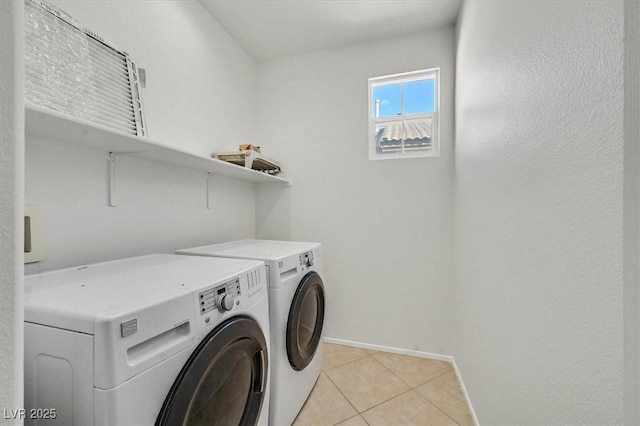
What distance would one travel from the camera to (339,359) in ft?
7.00

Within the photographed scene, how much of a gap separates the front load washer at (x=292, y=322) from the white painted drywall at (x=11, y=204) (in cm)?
92

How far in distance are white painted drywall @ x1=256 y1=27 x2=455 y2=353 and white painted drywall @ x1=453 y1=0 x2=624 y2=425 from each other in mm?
741

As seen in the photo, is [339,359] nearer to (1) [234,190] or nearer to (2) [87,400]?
(1) [234,190]

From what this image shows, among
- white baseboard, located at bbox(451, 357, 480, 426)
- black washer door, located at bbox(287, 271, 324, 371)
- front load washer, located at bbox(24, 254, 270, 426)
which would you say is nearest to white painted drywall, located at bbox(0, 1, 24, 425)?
front load washer, located at bbox(24, 254, 270, 426)

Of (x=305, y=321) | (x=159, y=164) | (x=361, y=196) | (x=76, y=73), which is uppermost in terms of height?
(x=76, y=73)

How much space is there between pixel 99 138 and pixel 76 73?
0.26 m

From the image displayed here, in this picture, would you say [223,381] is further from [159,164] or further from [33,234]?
[159,164]

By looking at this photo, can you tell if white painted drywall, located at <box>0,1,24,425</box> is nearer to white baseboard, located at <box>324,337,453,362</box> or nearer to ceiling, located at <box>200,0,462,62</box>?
ceiling, located at <box>200,0,462,62</box>

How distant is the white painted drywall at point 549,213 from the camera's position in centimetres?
54

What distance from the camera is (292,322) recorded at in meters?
1.31

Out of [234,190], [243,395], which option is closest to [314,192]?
[234,190]

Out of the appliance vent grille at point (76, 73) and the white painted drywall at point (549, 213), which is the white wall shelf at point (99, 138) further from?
the white painted drywall at point (549, 213)

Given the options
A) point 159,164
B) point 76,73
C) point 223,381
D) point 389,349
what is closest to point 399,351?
point 389,349

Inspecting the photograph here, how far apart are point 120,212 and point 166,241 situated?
12.5 inches
